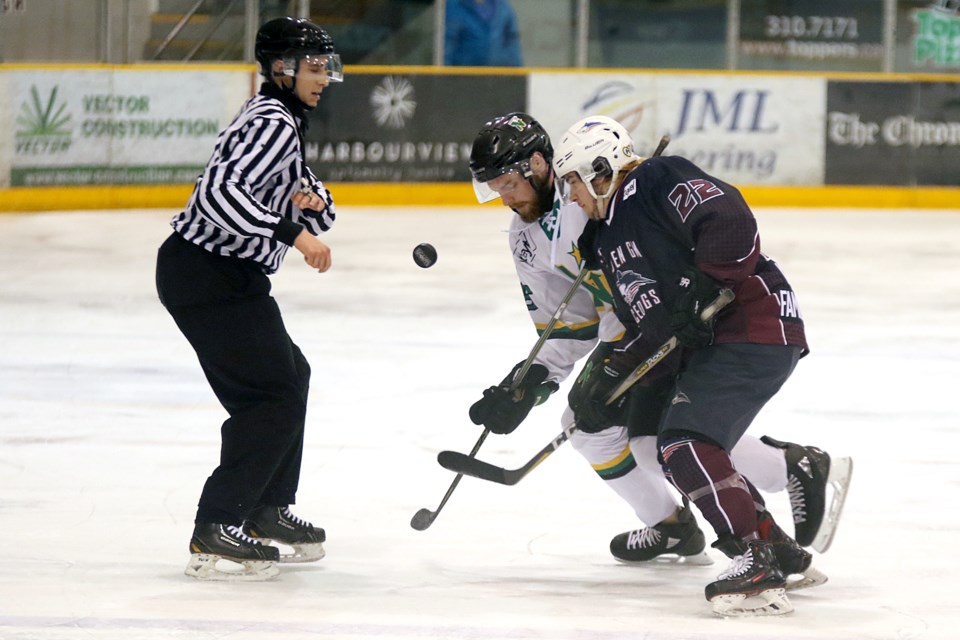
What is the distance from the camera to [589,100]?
11.6 meters

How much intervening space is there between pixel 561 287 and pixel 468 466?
0.43 metres

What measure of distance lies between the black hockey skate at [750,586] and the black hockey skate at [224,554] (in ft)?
2.97

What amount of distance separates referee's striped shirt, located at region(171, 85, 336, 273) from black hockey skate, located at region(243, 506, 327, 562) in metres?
0.54

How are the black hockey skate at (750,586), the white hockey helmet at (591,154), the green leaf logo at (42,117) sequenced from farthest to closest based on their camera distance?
1. the green leaf logo at (42,117)
2. the white hockey helmet at (591,154)
3. the black hockey skate at (750,586)

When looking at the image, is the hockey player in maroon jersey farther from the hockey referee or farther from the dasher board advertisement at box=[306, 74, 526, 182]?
the dasher board advertisement at box=[306, 74, 526, 182]

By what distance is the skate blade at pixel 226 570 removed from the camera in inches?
126

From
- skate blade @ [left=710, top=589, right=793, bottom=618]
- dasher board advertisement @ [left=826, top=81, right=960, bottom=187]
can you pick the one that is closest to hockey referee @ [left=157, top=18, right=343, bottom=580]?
skate blade @ [left=710, top=589, right=793, bottom=618]

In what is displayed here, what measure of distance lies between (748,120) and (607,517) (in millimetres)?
8269

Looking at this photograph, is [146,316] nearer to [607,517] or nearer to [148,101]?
[607,517]

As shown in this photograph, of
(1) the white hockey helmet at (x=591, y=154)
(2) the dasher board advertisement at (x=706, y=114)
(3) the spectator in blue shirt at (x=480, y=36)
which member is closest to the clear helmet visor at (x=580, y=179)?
(1) the white hockey helmet at (x=591, y=154)

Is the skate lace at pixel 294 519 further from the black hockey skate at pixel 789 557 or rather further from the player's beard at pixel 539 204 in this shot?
the black hockey skate at pixel 789 557

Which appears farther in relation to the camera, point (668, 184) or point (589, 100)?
point (589, 100)

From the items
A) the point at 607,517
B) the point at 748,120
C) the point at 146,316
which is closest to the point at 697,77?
the point at 748,120

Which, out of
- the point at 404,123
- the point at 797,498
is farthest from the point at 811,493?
the point at 404,123
